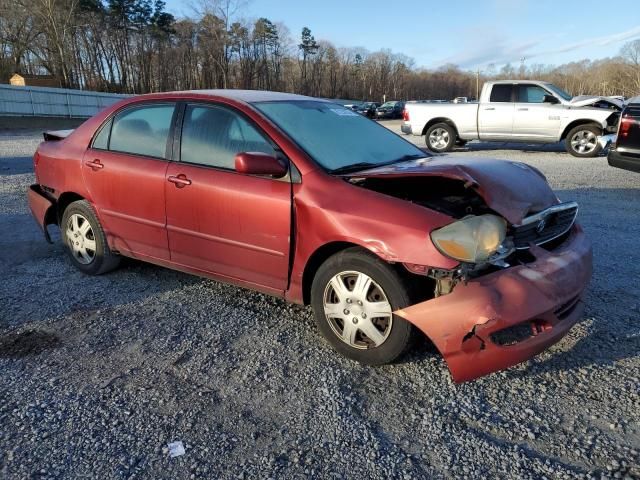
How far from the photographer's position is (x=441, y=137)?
14188 mm

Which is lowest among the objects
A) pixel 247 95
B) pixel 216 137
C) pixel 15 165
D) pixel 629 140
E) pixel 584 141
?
pixel 15 165

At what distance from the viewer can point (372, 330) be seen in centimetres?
292

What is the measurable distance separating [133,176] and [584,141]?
483 inches

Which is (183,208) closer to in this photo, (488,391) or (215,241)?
(215,241)

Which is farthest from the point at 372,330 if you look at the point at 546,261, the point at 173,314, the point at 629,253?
the point at 629,253

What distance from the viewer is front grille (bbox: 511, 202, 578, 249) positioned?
289cm

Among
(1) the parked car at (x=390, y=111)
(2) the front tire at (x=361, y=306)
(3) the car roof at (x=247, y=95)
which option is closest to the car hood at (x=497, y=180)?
(2) the front tire at (x=361, y=306)

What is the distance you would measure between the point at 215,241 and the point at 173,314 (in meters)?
0.66

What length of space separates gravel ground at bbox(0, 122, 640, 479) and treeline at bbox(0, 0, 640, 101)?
51584 millimetres

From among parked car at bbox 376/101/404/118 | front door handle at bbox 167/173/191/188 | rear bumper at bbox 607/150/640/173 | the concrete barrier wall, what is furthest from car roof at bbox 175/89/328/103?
parked car at bbox 376/101/404/118

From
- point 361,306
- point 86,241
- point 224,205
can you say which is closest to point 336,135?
point 224,205

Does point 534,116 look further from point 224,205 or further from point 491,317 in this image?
point 491,317

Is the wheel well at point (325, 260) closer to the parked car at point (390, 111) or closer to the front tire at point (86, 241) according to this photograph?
the front tire at point (86, 241)

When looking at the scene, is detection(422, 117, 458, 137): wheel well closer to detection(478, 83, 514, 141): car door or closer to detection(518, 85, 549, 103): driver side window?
detection(478, 83, 514, 141): car door
